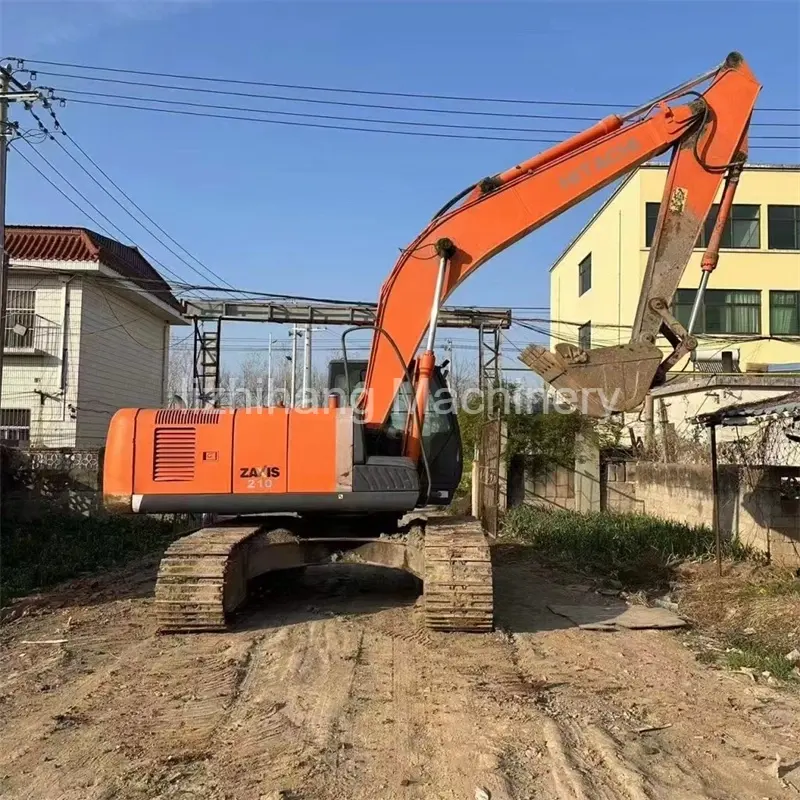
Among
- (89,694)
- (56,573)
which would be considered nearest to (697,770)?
(89,694)

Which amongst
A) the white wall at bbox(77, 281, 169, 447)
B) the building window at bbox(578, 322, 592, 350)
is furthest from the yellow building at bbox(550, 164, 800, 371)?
the white wall at bbox(77, 281, 169, 447)

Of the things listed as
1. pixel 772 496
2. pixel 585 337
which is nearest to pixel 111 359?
pixel 772 496

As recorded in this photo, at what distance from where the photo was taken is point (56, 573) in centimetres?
955

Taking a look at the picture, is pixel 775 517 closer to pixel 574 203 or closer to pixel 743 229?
pixel 574 203

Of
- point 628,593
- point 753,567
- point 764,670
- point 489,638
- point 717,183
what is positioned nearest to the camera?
point 764,670

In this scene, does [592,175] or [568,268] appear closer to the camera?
[592,175]

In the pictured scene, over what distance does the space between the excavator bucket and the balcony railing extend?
13.9m

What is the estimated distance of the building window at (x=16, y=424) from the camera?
56.1 feet

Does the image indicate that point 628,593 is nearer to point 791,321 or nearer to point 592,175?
point 592,175

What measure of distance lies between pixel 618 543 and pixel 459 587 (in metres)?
5.16

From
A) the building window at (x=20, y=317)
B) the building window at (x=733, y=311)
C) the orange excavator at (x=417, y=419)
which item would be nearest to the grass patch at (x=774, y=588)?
the orange excavator at (x=417, y=419)

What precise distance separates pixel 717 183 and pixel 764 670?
14.6 ft

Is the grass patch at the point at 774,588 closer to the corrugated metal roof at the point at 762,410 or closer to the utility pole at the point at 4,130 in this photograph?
the corrugated metal roof at the point at 762,410

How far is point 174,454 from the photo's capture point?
7.11 metres
